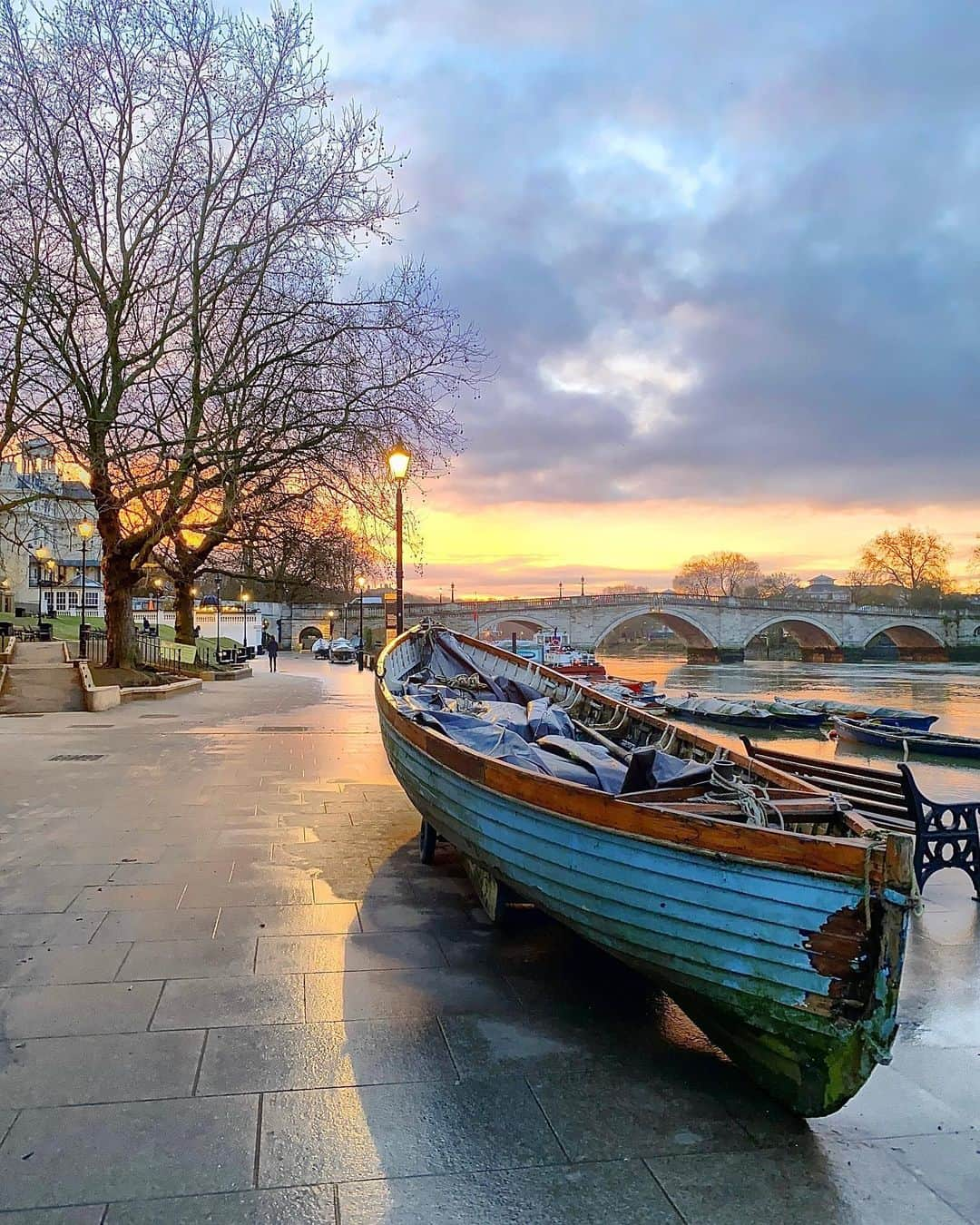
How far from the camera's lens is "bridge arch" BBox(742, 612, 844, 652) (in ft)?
244

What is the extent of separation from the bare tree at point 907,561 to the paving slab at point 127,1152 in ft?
338

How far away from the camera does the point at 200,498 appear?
61.4 ft

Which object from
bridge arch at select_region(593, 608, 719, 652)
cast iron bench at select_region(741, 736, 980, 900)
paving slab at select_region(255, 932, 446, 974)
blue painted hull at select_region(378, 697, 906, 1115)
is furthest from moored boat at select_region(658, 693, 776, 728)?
bridge arch at select_region(593, 608, 719, 652)

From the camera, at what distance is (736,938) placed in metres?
2.73

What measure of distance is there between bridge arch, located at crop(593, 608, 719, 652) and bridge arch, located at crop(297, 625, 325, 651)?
97.9 feet

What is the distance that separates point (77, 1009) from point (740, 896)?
282 centimetres

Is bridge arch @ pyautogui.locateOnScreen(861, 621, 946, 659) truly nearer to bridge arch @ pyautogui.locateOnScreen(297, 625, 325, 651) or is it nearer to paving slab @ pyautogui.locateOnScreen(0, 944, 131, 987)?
bridge arch @ pyautogui.locateOnScreen(297, 625, 325, 651)

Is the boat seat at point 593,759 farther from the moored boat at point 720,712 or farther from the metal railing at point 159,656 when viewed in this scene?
the moored boat at point 720,712

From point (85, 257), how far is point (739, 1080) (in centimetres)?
1739

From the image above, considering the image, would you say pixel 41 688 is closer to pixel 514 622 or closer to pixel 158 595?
pixel 158 595

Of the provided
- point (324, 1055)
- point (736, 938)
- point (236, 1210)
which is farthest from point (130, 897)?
point (736, 938)

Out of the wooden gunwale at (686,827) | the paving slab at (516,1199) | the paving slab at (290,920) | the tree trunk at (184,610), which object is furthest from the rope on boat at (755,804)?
the tree trunk at (184,610)

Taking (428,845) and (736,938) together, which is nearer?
(736,938)

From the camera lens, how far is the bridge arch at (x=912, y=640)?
77.9 meters
